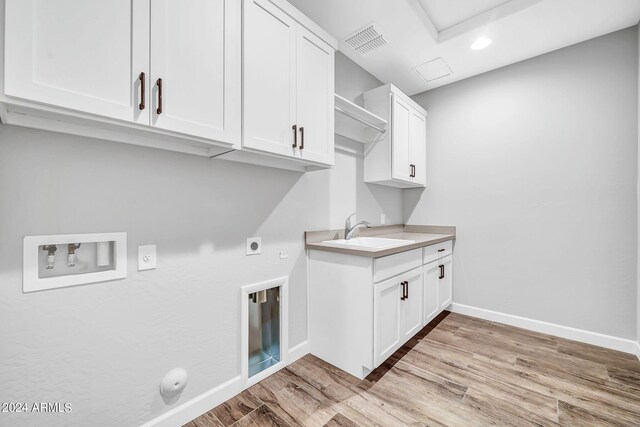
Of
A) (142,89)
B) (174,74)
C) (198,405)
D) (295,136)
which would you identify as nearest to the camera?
(142,89)

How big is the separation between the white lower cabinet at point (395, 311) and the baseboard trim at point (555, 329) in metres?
0.98

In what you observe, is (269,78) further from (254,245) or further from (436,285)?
(436,285)

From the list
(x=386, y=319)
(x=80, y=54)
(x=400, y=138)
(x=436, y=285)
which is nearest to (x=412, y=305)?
(x=386, y=319)

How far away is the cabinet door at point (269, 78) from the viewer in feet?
4.54

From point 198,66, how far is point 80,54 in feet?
1.36

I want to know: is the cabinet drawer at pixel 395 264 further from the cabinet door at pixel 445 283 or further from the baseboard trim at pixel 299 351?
the baseboard trim at pixel 299 351

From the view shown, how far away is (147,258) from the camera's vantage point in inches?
50.8

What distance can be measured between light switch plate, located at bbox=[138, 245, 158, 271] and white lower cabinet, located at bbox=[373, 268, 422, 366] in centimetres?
127

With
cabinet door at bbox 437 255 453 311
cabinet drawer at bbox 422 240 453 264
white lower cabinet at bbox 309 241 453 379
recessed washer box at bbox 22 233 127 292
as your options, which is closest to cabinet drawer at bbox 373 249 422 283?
white lower cabinet at bbox 309 241 453 379

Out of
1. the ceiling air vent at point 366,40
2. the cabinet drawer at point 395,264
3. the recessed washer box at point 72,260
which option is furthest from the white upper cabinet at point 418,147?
the recessed washer box at point 72,260

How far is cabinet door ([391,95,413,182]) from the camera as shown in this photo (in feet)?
8.45

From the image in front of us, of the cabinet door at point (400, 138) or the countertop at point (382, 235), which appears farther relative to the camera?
the cabinet door at point (400, 138)

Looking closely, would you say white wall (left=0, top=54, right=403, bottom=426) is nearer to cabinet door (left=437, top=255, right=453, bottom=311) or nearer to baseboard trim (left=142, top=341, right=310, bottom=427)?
baseboard trim (left=142, top=341, right=310, bottom=427)

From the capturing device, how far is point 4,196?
0.97 meters
